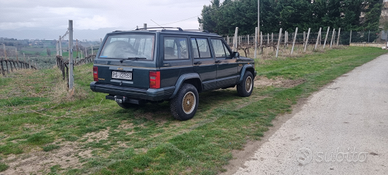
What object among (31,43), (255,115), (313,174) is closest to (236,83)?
(255,115)

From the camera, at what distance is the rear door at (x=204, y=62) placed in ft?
20.5

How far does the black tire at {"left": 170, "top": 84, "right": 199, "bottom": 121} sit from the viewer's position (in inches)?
224

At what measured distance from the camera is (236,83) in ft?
25.9

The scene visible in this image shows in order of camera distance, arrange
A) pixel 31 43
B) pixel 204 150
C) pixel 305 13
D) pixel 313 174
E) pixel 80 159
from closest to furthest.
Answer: pixel 313 174 < pixel 80 159 < pixel 204 150 < pixel 305 13 < pixel 31 43

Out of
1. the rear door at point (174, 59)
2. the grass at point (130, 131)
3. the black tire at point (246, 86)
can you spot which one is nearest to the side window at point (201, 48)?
the rear door at point (174, 59)

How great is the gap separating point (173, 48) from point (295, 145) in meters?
2.93

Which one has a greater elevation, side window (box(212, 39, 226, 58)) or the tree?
the tree

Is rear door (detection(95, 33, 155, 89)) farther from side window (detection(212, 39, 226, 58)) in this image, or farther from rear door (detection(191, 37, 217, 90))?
side window (detection(212, 39, 226, 58))

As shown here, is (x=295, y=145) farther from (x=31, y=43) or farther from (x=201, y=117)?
(x=31, y=43)

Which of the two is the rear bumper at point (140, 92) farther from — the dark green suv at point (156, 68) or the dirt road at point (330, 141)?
the dirt road at point (330, 141)

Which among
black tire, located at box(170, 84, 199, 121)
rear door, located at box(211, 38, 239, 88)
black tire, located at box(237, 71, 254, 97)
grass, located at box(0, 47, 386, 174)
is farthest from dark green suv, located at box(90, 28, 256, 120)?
black tire, located at box(237, 71, 254, 97)

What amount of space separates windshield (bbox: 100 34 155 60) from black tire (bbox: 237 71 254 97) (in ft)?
11.5

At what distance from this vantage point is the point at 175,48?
5.80m

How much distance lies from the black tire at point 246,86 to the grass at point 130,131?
0.87 ft
